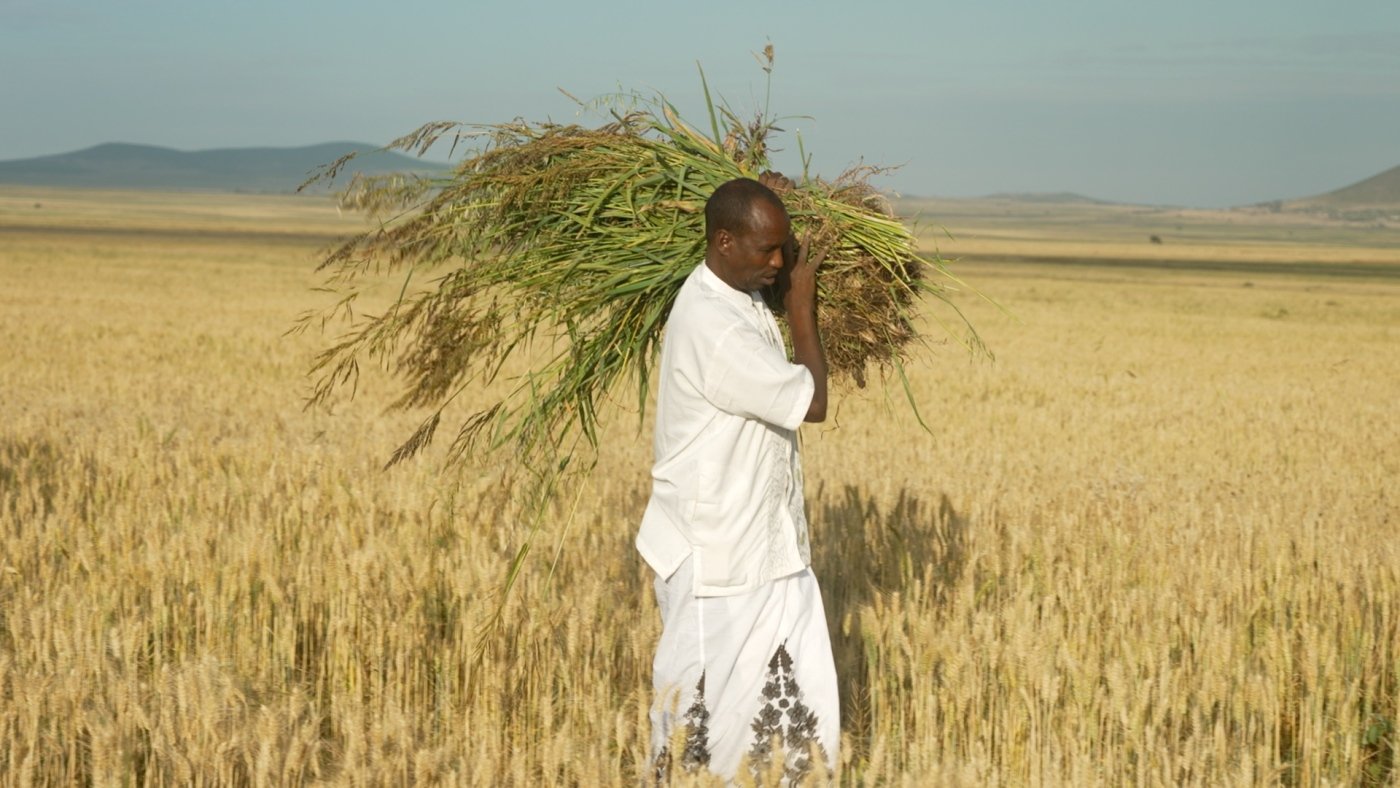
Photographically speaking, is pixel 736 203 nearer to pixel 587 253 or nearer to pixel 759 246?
pixel 759 246

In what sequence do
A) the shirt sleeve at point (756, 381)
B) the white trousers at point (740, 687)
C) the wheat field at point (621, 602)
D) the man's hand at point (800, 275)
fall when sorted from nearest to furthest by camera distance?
the shirt sleeve at point (756, 381) < the white trousers at point (740, 687) < the man's hand at point (800, 275) < the wheat field at point (621, 602)

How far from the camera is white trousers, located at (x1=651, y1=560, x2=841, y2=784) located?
3945 mm

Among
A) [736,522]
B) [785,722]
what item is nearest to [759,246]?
[736,522]

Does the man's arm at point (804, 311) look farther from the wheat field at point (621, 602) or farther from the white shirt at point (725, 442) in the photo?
the wheat field at point (621, 602)

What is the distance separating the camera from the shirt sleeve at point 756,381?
3762mm

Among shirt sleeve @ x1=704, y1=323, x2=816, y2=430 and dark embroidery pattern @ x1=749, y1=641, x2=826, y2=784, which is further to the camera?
dark embroidery pattern @ x1=749, y1=641, x2=826, y2=784

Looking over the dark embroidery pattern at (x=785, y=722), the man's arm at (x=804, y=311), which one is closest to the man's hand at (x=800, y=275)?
the man's arm at (x=804, y=311)

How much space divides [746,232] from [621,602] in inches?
105

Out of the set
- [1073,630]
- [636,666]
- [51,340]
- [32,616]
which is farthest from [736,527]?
[51,340]

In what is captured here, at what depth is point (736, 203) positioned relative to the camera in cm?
381

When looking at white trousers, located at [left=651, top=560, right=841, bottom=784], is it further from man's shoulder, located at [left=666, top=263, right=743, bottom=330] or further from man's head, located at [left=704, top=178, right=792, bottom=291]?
man's head, located at [left=704, top=178, right=792, bottom=291]

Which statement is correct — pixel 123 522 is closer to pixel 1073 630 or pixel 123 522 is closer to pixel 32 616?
pixel 32 616

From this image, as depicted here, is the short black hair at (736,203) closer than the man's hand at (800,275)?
Yes

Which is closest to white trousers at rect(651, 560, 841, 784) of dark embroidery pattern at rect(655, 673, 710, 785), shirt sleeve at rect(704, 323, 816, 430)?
dark embroidery pattern at rect(655, 673, 710, 785)
